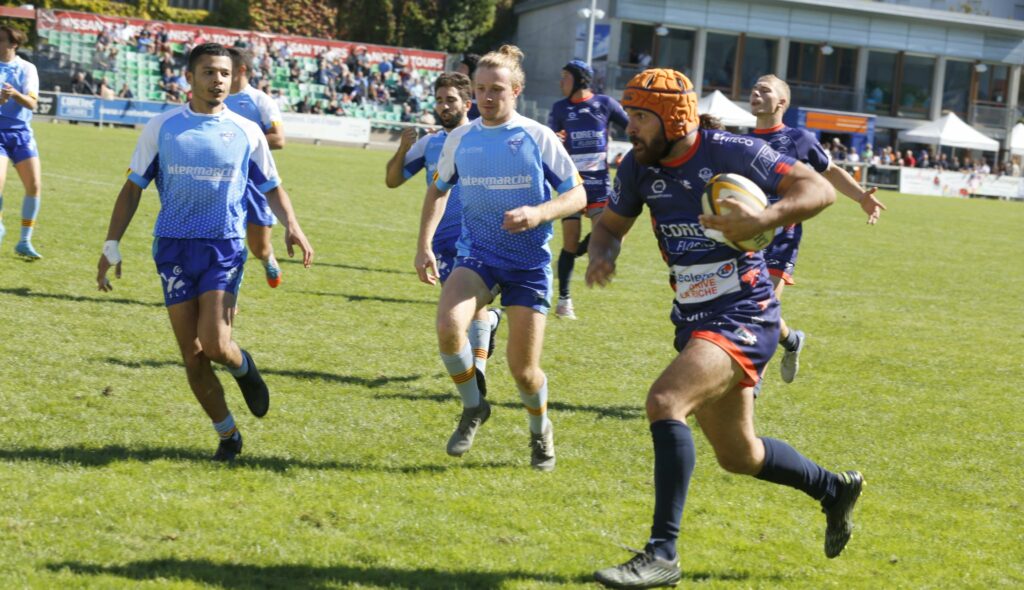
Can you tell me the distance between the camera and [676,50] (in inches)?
2258

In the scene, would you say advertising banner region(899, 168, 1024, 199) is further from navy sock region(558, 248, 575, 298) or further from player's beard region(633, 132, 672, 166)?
player's beard region(633, 132, 672, 166)

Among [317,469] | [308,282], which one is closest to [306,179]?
[308,282]

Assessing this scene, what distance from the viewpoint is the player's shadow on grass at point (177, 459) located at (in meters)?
5.95

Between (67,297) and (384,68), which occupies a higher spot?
(384,68)

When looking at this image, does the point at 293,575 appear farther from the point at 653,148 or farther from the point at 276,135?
the point at 276,135

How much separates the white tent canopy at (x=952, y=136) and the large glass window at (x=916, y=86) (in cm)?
847

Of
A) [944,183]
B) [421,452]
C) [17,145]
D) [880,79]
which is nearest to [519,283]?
[421,452]

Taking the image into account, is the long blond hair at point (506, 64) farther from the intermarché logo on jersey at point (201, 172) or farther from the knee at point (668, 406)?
the knee at point (668, 406)

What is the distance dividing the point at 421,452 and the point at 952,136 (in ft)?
165

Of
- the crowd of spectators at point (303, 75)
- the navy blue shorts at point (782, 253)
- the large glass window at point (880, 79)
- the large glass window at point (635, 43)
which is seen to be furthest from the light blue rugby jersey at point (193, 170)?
the large glass window at point (880, 79)

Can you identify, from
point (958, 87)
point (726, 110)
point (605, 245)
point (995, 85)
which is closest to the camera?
point (605, 245)

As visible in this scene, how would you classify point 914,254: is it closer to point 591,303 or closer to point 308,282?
point 591,303

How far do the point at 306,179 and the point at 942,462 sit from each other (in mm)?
18810

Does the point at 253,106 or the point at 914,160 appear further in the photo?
the point at 914,160
